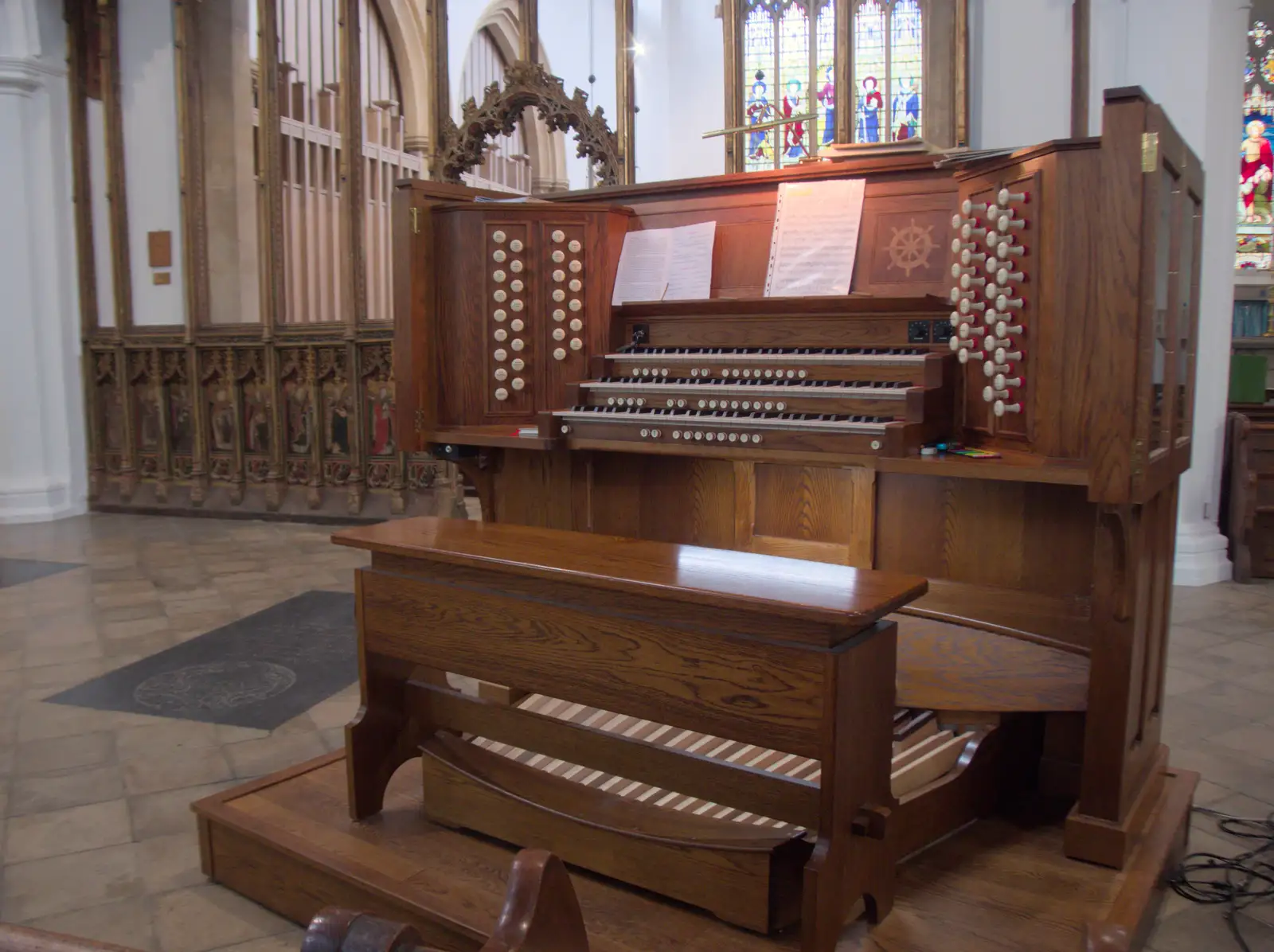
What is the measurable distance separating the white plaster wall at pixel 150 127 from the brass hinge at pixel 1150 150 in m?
7.21

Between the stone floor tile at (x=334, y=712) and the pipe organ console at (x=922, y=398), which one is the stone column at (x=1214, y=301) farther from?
the stone floor tile at (x=334, y=712)

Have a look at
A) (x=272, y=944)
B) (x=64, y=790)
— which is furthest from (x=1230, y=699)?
(x=64, y=790)

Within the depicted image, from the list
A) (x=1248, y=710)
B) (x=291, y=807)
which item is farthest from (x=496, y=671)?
(x=1248, y=710)

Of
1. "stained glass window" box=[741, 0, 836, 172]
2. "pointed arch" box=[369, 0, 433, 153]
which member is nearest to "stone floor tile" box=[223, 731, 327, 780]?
"stained glass window" box=[741, 0, 836, 172]

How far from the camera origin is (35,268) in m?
7.57

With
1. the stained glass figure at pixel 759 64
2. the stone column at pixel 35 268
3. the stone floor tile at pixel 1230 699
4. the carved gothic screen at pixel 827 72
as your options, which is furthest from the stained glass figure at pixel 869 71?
the stone column at pixel 35 268

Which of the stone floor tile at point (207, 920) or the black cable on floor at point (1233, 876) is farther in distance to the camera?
the black cable on floor at point (1233, 876)

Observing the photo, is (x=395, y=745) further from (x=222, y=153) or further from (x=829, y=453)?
(x=222, y=153)

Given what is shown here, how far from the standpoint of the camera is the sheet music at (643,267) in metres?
3.33

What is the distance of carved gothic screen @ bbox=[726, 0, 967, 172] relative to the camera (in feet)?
23.7

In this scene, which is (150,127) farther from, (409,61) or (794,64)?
(794,64)

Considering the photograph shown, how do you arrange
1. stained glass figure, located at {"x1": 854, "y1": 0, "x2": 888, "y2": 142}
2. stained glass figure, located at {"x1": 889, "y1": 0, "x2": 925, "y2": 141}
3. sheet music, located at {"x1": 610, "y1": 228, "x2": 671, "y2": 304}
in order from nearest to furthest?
sheet music, located at {"x1": 610, "y1": 228, "x2": 671, "y2": 304}
stained glass figure, located at {"x1": 889, "y1": 0, "x2": 925, "y2": 141}
stained glass figure, located at {"x1": 854, "y1": 0, "x2": 888, "y2": 142}

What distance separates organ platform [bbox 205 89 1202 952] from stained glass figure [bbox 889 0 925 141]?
5.18 meters

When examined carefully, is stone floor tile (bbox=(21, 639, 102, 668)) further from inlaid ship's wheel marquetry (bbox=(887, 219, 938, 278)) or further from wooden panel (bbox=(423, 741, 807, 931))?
inlaid ship's wheel marquetry (bbox=(887, 219, 938, 278))
